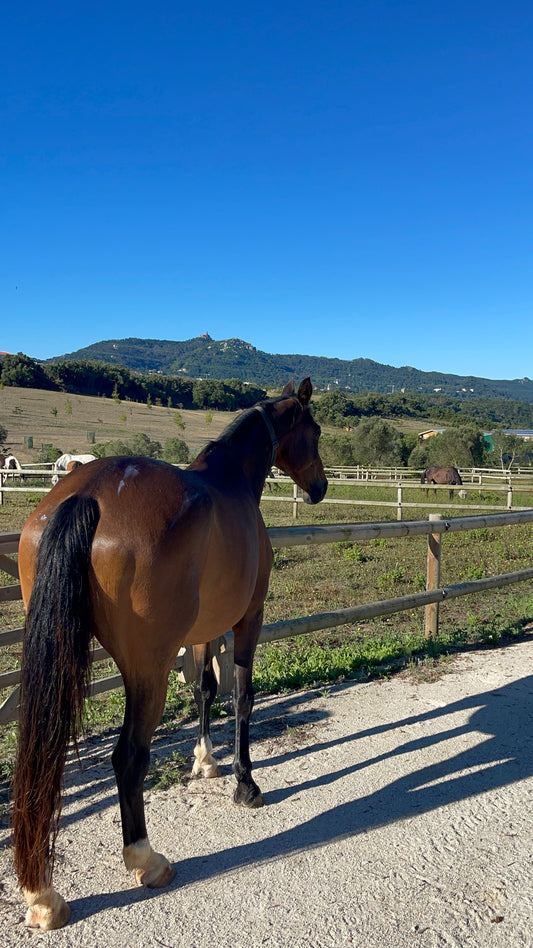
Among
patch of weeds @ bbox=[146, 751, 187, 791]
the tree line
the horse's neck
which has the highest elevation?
the tree line

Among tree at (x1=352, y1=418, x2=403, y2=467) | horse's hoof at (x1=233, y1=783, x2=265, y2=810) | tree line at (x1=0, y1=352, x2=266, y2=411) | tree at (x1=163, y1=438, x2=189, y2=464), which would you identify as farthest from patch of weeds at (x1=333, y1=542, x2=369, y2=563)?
tree line at (x1=0, y1=352, x2=266, y2=411)

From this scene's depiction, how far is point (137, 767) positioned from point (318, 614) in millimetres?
2978

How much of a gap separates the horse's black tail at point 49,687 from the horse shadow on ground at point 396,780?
1.36 ft

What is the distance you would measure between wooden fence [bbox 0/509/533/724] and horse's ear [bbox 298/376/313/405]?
3.60 feet

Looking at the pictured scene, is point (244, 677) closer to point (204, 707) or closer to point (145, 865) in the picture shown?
point (204, 707)

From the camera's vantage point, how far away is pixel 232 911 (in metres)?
2.34

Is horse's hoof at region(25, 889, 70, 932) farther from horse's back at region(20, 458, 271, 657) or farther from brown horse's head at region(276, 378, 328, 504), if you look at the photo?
brown horse's head at region(276, 378, 328, 504)

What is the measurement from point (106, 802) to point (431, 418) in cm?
10750

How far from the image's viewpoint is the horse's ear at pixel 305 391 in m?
3.83

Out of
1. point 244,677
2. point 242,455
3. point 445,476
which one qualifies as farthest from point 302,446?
point 445,476

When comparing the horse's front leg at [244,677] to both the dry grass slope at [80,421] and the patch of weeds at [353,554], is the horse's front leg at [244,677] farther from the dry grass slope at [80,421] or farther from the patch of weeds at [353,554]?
the dry grass slope at [80,421]

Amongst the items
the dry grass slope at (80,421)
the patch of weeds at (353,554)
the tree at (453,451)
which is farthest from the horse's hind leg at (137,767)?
the tree at (453,451)

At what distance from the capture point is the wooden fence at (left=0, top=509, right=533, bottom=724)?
3.69 m

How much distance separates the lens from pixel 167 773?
134 inches
